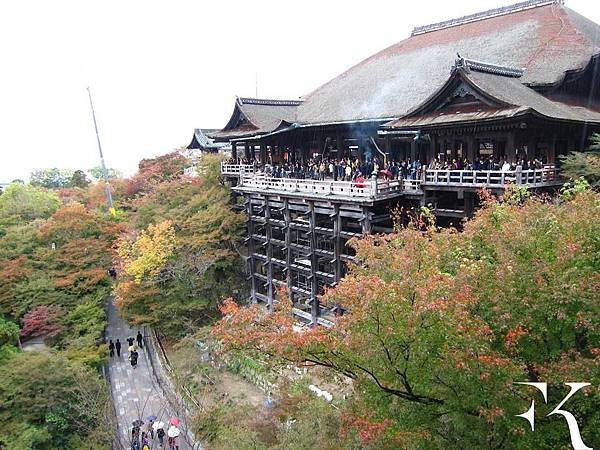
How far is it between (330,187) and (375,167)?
2.18m

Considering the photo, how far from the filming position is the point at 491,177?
686 inches

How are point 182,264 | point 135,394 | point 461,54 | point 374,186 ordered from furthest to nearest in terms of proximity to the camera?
point 461,54 < point 182,264 < point 135,394 < point 374,186

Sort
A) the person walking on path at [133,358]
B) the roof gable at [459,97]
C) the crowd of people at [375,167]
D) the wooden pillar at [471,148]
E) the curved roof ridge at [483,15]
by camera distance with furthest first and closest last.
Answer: the curved roof ridge at [483,15]
the person walking on path at [133,358]
the wooden pillar at [471,148]
the crowd of people at [375,167]
the roof gable at [459,97]

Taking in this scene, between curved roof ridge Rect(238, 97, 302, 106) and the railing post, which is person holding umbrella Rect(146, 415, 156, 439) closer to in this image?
the railing post

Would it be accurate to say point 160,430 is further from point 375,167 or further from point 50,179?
point 50,179

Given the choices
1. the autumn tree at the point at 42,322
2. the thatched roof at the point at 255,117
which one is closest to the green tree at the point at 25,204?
the autumn tree at the point at 42,322

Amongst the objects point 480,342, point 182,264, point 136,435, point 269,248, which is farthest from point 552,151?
point 136,435

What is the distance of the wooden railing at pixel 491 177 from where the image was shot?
54.5 feet

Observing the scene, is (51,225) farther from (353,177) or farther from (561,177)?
(561,177)

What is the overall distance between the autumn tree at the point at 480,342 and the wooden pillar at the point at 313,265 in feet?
41.3

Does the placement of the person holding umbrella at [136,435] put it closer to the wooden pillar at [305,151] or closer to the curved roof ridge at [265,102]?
the wooden pillar at [305,151]

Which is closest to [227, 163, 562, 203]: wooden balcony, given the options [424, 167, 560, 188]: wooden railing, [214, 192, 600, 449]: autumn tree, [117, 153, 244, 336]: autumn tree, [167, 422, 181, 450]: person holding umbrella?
[424, 167, 560, 188]: wooden railing

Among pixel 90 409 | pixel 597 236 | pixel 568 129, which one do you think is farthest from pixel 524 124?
pixel 90 409

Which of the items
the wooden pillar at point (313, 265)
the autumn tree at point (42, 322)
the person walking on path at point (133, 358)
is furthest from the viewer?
the person walking on path at point (133, 358)
